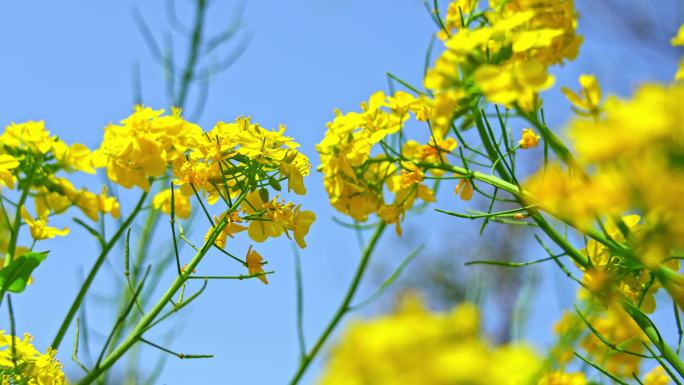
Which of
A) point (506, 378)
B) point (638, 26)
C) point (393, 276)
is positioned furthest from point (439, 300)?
point (506, 378)

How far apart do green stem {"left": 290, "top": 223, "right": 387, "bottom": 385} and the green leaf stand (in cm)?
36

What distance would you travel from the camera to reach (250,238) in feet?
3.12

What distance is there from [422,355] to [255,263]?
0.62 meters

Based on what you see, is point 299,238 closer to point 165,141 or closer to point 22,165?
point 165,141

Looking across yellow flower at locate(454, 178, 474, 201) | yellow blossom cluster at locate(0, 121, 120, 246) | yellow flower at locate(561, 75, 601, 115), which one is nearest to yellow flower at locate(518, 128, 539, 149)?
yellow flower at locate(454, 178, 474, 201)

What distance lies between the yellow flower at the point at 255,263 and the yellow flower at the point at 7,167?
27 cm

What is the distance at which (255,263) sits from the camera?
925 millimetres

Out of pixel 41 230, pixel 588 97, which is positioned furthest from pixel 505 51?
pixel 41 230

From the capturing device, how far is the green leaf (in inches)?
34.5

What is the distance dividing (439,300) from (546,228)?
20.5ft

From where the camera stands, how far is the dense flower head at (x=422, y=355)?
299 mm

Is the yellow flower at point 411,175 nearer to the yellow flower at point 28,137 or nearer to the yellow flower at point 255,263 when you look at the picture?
the yellow flower at point 255,263

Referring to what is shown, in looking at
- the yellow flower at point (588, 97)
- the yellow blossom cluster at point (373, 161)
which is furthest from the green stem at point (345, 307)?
the yellow flower at point (588, 97)

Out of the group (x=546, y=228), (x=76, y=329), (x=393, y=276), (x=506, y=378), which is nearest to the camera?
(x=506, y=378)
